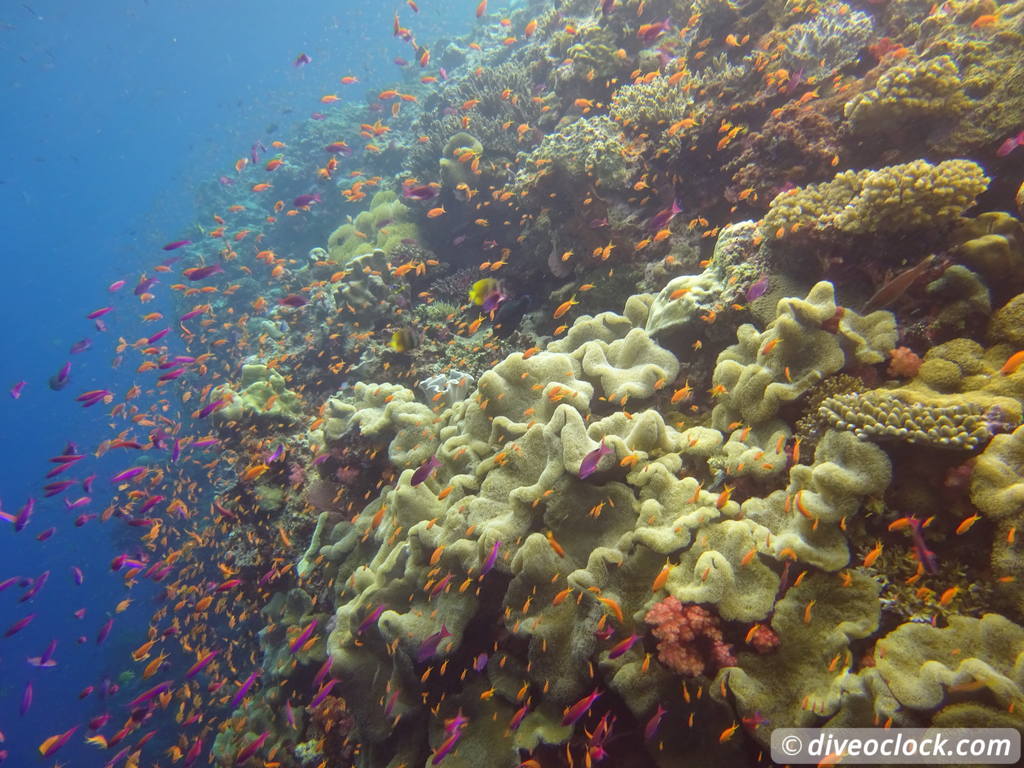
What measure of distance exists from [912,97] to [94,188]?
501ft

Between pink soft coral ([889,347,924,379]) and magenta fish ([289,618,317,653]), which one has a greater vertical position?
pink soft coral ([889,347,924,379])

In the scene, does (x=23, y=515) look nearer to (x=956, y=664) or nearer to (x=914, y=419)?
(x=956, y=664)

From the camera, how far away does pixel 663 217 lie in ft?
19.0

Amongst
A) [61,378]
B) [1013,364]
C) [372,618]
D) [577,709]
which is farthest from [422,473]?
[61,378]

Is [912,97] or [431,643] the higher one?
[912,97]

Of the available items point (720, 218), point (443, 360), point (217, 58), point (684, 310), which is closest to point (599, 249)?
point (720, 218)

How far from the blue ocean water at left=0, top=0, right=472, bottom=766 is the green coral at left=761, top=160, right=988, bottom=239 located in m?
12.1

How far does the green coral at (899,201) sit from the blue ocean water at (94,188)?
1205cm

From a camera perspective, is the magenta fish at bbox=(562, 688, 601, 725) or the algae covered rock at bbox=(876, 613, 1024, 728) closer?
the algae covered rock at bbox=(876, 613, 1024, 728)

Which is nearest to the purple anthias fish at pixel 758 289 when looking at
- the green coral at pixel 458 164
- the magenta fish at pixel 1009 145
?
the magenta fish at pixel 1009 145

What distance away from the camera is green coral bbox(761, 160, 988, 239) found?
3545 millimetres

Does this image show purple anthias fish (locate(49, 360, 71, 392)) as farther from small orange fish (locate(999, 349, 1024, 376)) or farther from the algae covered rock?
small orange fish (locate(999, 349, 1024, 376))

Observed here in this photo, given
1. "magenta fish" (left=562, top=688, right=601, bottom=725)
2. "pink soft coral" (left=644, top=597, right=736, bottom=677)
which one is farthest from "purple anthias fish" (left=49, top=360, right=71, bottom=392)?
"pink soft coral" (left=644, top=597, right=736, bottom=677)

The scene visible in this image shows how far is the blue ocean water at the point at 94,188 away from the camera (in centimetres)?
3009
